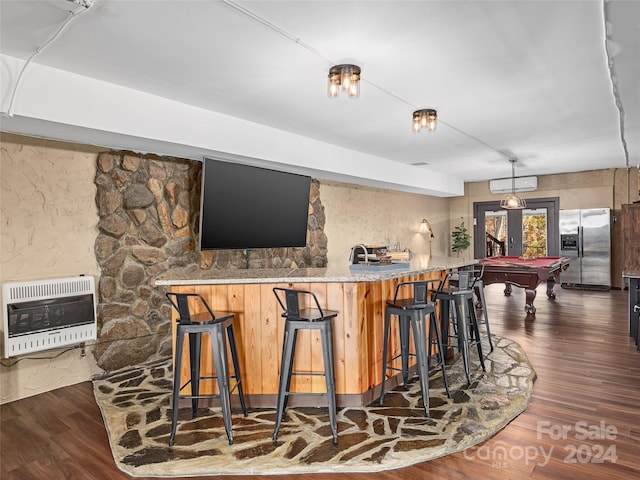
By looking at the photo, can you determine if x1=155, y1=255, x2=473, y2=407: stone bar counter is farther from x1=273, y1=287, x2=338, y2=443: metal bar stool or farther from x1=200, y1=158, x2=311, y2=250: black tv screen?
x1=200, y1=158, x2=311, y2=250: black tv screen

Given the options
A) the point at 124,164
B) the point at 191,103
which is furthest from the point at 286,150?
the point at 124,164

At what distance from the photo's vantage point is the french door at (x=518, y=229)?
364 inches

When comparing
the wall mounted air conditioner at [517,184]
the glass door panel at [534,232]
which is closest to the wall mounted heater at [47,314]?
the wall mounted air conditioner at [517,184]

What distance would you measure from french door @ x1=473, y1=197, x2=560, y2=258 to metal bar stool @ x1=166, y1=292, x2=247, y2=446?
8403 millimetres

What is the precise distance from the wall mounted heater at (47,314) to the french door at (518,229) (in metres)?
8.75

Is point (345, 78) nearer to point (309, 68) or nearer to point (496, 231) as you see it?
point (309, 68)

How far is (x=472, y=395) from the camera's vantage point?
3217 millimetres

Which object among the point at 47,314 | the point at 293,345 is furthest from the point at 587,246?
the point at 47,314

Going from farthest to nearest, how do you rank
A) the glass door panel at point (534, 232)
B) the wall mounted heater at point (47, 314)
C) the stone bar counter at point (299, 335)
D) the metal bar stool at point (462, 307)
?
the glass door panel at point (534, 232), the metal bar stool at point (462, 307), the wall mounted heater at point (47, 314), the stone bar counter at point (299, 335)

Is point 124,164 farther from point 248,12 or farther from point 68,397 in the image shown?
point 248,12

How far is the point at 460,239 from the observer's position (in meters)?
10.0

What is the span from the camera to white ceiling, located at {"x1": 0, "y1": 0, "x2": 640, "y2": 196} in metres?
2.32

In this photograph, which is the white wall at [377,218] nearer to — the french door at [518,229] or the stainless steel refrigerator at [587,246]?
the french door at [518,229]

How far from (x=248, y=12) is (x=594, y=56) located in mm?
2384
